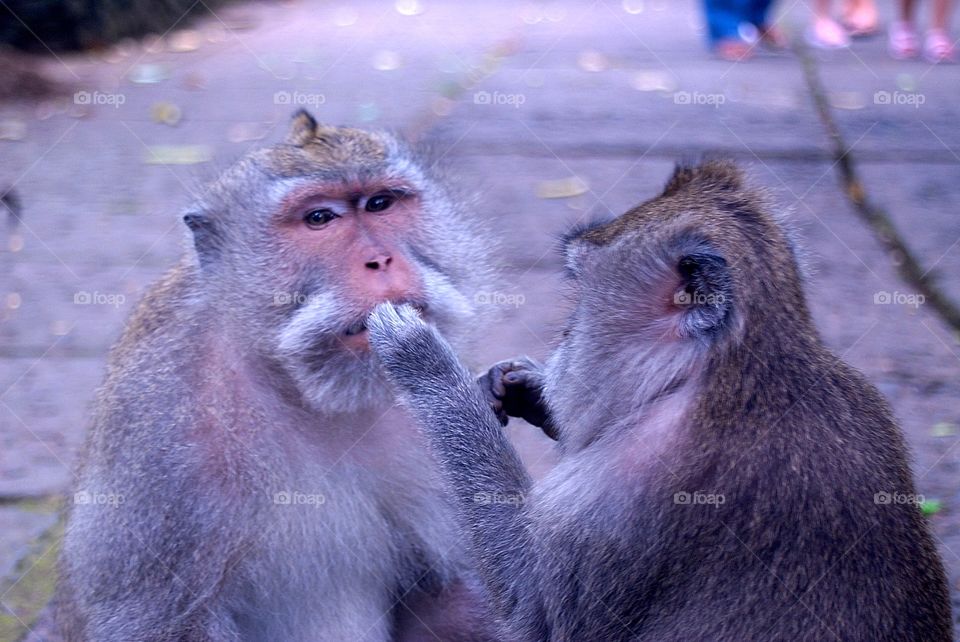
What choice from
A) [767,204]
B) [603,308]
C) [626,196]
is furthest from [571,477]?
[626,196]

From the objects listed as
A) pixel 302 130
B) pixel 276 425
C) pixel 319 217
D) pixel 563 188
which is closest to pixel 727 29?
pixel 563 188

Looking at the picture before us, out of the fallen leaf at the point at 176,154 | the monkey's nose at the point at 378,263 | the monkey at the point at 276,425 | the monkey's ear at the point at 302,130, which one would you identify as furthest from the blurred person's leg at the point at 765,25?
the monkey's nose at the point at 378,263

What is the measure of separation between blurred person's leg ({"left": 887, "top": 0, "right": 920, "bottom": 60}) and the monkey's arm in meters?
7.54

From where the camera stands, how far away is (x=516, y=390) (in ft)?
11.4

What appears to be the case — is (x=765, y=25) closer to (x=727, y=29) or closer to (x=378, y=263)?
(x=727, y=29)

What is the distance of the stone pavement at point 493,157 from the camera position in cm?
473

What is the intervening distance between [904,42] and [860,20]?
117cm

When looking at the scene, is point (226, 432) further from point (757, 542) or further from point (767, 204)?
point (767, 204)

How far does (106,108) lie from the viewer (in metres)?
8.50

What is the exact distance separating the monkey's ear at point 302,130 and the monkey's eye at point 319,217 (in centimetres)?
27

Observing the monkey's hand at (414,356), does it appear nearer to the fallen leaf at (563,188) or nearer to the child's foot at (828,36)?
the fallen leaf at (563,188)

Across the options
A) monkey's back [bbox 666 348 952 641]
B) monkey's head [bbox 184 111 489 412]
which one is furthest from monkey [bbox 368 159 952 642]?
monkey's head [bbox 184 111 489 412]

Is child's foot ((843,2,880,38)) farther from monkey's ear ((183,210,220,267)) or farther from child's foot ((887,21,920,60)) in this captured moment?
monkey's ear ((183,210,220,267))

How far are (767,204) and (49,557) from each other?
8.81 ft
